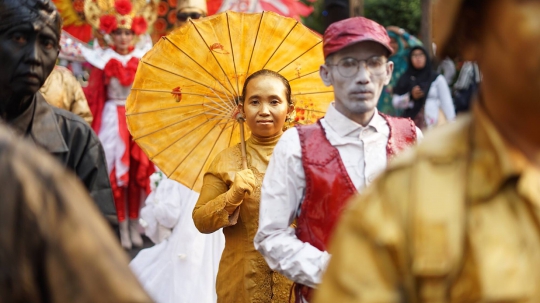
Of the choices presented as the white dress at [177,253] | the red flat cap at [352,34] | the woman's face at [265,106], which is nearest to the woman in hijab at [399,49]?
the white dress at [177,253]

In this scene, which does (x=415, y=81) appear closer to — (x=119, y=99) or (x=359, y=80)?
(x=119, y=99)

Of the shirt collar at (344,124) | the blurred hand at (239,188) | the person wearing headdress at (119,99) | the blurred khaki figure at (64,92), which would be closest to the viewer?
the shirt collar at (344,124)

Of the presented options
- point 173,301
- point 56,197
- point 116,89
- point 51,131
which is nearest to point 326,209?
point 51,131

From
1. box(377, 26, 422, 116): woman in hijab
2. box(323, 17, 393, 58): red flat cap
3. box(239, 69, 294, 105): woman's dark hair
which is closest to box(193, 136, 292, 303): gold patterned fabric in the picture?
box(239, 69, 294, 105): woman's dark hair

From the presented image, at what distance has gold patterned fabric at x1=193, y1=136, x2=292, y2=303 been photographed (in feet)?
14.6

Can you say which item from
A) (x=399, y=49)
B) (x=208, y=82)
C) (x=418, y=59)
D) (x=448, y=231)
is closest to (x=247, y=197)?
(x=208, y=82)

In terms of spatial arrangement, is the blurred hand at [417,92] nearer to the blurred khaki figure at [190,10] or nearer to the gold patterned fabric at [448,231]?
the blurred khaki figure at [190,10]

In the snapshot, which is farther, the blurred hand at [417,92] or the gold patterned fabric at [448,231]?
the blurred hand at [417,92]

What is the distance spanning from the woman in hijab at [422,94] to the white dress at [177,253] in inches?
145

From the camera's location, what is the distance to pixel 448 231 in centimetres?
169

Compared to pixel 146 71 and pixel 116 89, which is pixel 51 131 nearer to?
pixel 146 71

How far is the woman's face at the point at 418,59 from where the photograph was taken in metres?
10.7

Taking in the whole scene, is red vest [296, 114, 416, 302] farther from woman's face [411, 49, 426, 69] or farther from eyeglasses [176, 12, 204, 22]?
woman's face [411, 49, 426, 69]

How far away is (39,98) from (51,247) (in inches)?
104
